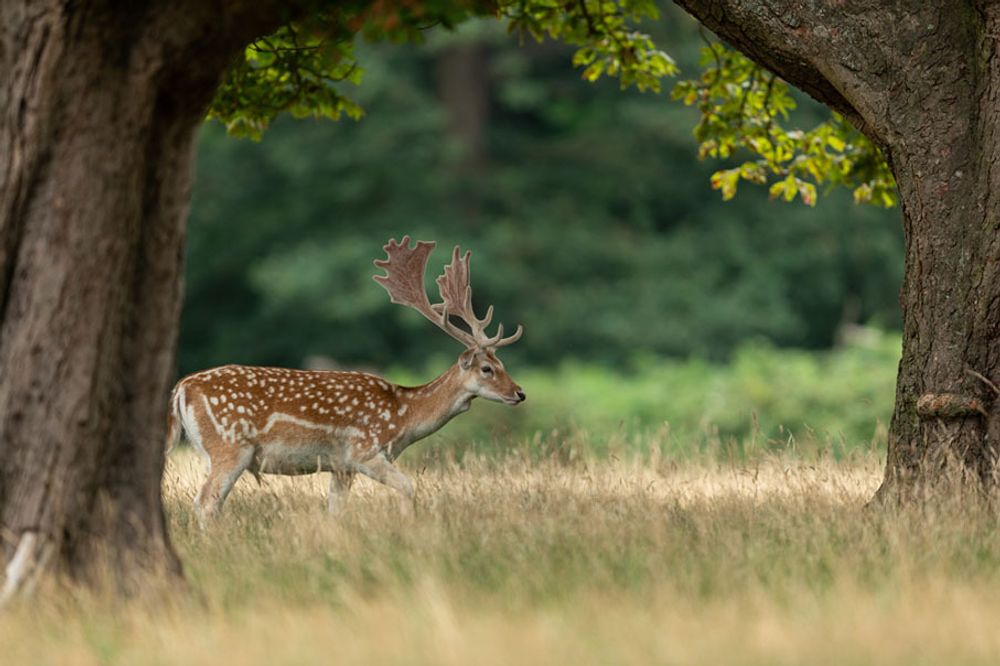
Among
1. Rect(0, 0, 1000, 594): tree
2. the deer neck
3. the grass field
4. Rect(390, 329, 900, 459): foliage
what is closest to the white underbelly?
the deer neck

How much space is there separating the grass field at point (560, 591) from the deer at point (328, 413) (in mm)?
843

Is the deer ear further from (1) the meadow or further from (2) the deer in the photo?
(1) the meadow

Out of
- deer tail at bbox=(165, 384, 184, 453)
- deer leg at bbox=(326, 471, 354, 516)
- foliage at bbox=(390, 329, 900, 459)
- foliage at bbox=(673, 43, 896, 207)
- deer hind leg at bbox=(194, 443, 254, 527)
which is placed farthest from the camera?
foliage at bbox=(390, 329, 900, 459)

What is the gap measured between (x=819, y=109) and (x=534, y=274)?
5510 millimetres

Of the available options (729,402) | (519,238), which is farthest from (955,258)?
(519,238)

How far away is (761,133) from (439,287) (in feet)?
8.02

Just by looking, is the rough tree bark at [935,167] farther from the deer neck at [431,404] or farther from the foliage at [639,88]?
the deer neck at [431,404]

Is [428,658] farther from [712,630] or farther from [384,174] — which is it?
[384,174]

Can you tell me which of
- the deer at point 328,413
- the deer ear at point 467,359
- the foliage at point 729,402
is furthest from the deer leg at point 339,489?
the foliage at point 729,402

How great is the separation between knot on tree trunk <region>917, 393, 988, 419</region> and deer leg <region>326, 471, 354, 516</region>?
9.45ft

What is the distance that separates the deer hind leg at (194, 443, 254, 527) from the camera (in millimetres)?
8173

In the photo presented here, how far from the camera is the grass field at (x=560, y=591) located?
4.76m

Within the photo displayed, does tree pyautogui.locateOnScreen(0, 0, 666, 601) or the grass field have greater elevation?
tree pyautogui.locateOnScreen(0, 0, 666, 601)

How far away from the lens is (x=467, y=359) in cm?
940
